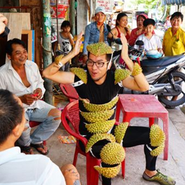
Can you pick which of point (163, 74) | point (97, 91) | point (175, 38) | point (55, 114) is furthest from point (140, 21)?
point (97, 91)

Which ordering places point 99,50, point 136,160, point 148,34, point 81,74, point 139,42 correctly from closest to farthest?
point 99,50 < point 81,74 < point 136,160 < point 139,42 < point 148,34

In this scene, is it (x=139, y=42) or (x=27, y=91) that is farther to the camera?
(x=139, y=42)

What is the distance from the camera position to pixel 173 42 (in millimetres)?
5230

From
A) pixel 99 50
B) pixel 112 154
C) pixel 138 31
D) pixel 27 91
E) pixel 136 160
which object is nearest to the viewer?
pixel 112 154

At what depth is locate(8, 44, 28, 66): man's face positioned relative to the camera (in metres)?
2.94

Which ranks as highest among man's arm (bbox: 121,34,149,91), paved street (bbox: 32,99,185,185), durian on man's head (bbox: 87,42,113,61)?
durian on man's head (bbox: 87,42,113,61)

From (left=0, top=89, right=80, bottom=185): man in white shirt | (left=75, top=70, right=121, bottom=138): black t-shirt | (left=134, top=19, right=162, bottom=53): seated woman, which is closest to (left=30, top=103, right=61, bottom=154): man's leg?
(left=75, top=70, right=121, bottom=138): black t-shirt

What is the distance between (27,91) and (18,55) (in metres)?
0.44

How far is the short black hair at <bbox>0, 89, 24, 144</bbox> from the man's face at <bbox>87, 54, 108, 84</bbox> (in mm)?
1157

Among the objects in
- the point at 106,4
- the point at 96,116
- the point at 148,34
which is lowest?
the point at 96,116

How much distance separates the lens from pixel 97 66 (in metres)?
2.31

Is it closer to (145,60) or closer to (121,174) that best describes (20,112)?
(121,174)

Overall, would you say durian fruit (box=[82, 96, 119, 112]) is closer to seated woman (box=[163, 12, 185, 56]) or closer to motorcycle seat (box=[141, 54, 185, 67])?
motorcycle seat (box=[141, 54, 185, 67])

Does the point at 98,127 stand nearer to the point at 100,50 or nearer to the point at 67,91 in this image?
the point at 100,50
